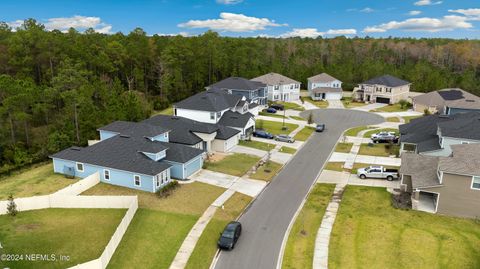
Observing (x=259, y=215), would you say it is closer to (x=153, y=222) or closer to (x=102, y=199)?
(x=153, y=222)

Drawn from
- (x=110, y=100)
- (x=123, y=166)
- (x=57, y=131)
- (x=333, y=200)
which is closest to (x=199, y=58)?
(x=110, y=100)

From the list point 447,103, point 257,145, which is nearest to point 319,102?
point 447,103

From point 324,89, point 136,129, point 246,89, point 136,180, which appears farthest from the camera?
point 324,89

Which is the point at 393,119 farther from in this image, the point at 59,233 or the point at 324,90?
the point at 59,233

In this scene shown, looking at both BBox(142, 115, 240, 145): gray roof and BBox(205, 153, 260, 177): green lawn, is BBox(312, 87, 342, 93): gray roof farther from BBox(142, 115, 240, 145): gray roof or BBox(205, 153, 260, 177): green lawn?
BBox(205, 153, 260, 177): green lawn

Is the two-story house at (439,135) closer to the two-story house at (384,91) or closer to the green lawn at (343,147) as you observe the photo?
the green lawn at (343,147)
